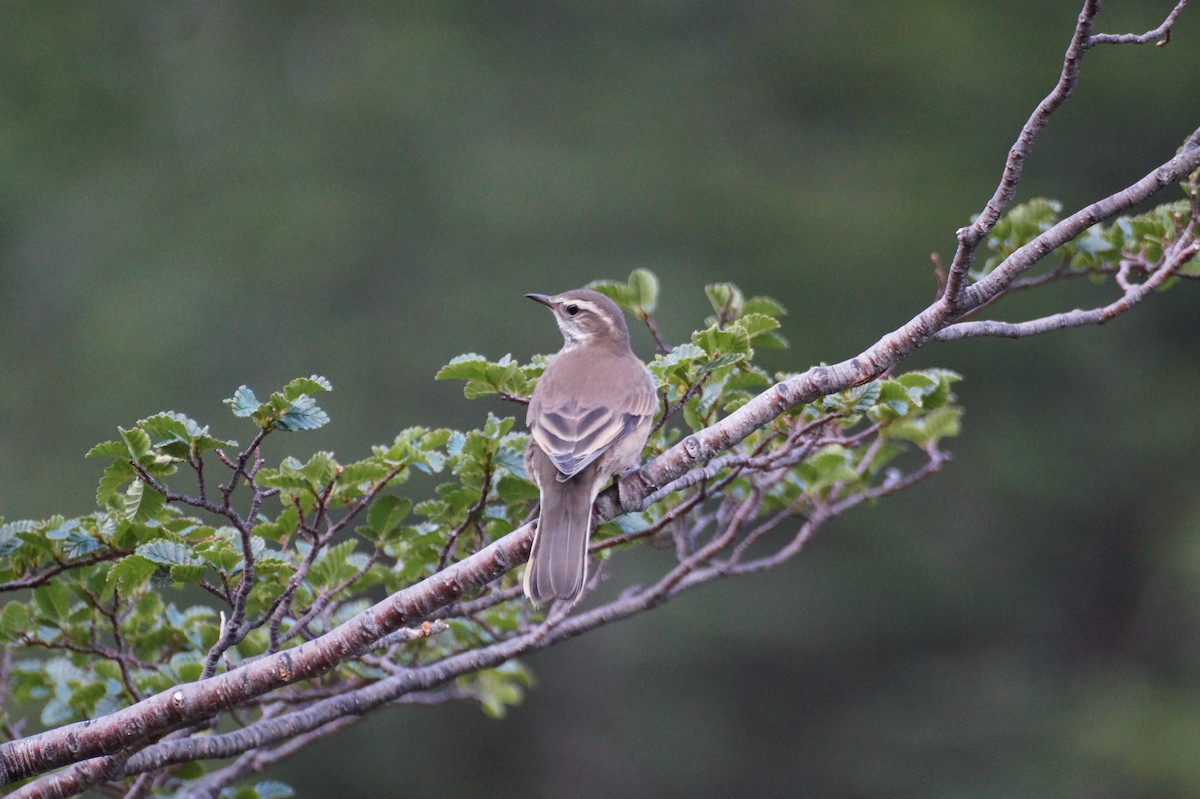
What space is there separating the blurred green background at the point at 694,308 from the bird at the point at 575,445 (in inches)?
343

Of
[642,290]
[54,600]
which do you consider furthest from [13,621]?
[642,290]

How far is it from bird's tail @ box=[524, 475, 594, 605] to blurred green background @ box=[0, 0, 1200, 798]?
9.72m

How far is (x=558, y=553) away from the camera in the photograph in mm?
3814

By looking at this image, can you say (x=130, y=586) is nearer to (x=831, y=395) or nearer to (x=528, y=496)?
(x=528, y=496)

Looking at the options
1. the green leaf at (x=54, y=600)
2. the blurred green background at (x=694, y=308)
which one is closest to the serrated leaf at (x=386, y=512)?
the green leaf at (x=54, y=600)

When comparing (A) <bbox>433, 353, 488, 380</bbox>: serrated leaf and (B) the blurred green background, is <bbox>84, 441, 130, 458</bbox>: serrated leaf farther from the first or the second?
(B) the blurred green background

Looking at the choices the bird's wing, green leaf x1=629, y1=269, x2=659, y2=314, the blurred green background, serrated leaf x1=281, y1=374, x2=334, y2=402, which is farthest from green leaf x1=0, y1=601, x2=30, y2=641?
the blurred green background

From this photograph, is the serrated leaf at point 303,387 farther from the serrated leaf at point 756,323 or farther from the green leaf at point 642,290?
the green leaf at point 642,290

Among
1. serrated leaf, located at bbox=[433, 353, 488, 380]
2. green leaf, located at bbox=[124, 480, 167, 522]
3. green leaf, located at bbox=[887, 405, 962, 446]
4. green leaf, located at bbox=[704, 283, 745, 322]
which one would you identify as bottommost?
green leaf, located at bbox=[124, 480, 167, 522]

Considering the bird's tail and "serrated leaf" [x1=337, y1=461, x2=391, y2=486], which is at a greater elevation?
"serrated leaf" [x1=337, y1=461, x2=391, y2=486]

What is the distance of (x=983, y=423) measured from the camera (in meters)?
15.1

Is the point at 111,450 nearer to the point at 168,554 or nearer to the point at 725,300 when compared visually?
the point at 168,554

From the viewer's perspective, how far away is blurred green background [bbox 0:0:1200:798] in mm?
14148

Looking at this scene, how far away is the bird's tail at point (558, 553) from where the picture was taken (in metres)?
3.78
